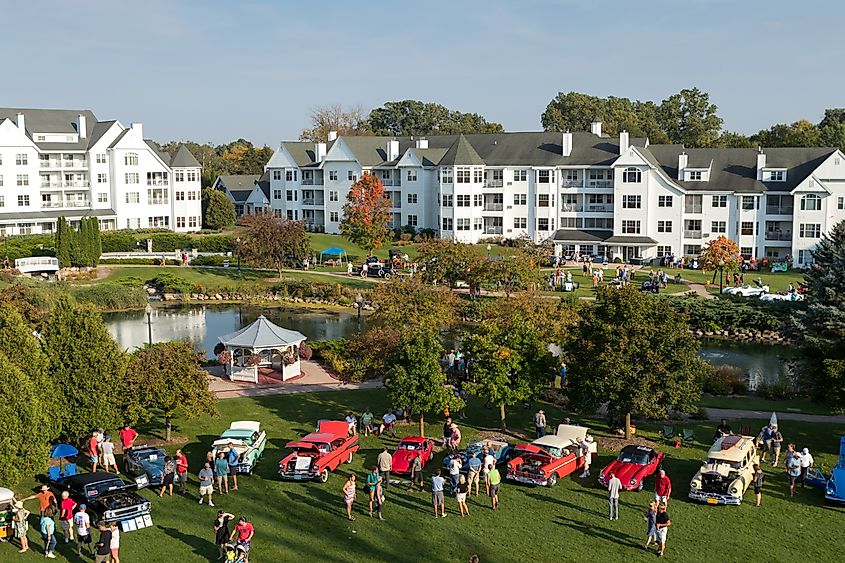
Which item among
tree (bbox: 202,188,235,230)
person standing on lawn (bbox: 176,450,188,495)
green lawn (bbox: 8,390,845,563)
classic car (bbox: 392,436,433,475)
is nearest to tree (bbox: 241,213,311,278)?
tree (bbox: 202,188,235,230)

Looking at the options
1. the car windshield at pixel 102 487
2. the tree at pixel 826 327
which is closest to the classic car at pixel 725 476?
the tree at pixel 826 327

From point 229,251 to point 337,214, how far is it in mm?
16874

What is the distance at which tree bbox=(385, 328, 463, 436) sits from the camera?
31016mm

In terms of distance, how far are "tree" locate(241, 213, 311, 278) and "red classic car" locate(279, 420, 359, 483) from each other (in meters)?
42.3

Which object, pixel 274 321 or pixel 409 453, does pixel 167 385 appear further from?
pixel 274 321

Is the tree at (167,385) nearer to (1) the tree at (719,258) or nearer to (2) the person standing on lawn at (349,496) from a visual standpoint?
(2) the person standing on lawn at (349,496)

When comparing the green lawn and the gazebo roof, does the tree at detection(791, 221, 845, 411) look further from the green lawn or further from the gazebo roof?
the gazebo roof

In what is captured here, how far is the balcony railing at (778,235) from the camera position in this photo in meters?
77.0

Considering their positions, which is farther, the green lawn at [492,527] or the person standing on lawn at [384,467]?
the person standing on lawn at [384,467]

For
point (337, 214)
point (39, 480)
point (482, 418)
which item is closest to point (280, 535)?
point (39, 480)

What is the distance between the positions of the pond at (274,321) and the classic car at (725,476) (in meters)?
16.9

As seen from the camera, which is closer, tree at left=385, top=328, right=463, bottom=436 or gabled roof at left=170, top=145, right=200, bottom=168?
tree at left=385, top=328, right=463, bottom=436

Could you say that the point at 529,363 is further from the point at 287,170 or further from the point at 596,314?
Answer: the point at 287,170

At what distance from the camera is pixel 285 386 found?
127ft
